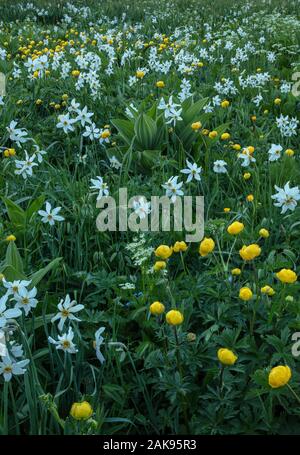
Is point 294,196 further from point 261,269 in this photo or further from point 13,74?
point 13,74

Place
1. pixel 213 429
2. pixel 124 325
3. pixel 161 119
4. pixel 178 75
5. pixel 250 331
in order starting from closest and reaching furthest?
pixel 213 429
pixel 250 331
pixel 124 325
pixel 161 119
pixel 178 75

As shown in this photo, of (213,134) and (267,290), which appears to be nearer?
(267,290)

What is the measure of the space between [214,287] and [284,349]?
0.44m

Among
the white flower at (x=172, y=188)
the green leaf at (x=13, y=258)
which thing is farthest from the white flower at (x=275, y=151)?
the green leaf at (x=13, y=258)

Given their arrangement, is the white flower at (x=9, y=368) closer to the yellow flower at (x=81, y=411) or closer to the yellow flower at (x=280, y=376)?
the yellow flower at (x=81, y=411)

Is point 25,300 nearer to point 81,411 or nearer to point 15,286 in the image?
point 15,286

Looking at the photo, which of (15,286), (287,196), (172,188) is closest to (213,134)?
(172,188)

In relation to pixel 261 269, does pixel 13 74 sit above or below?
above

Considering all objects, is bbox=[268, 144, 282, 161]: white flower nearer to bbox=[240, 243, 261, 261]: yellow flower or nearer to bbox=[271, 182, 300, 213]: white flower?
bbox=[271, 182, 300, 213]: white flower

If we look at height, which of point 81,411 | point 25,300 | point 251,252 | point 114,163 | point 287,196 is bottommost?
point 81,411

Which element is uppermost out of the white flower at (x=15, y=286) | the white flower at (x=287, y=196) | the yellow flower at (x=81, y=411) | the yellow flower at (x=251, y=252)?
the white flower at (x=287, y=196)

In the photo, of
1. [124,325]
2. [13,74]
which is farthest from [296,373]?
[13,74]

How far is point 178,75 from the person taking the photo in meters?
Result: 4.63

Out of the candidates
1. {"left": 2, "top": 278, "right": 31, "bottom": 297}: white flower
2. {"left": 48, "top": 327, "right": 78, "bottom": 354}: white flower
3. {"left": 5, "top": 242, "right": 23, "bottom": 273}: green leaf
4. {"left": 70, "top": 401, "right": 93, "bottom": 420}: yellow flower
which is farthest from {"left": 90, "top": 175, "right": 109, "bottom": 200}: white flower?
{"left": 70, "top": 401, "right": 93, "bottom": 420}: yellow flower
